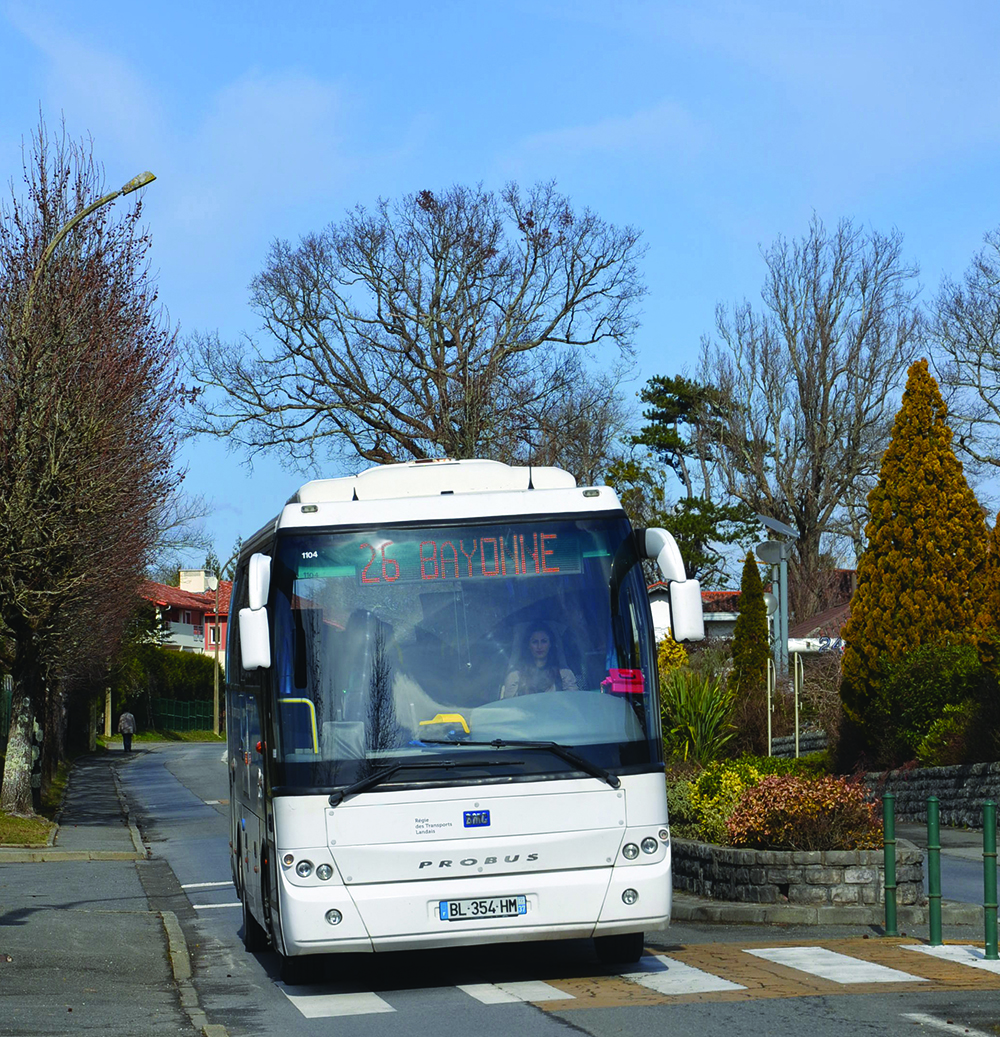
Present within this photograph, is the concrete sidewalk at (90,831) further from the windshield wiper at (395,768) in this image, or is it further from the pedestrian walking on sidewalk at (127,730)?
the pedestrian walking on sidewalk at (127,730)

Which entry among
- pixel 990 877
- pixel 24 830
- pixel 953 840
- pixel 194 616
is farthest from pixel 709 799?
pixel 194 616

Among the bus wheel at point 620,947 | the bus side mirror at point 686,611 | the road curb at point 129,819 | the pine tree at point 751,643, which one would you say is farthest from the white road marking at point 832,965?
the pine tree at point 751,643

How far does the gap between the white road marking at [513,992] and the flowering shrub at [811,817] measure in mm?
3140

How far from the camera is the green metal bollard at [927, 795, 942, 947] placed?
373 inches

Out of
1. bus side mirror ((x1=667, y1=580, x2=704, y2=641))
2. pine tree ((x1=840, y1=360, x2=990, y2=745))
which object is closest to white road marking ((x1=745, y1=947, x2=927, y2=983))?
bus side mirror ((x1=667, y1=580, x2=704, y2=641))

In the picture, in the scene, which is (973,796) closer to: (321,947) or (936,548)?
(936,548)

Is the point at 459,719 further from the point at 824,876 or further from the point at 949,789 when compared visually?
the point at 949,789

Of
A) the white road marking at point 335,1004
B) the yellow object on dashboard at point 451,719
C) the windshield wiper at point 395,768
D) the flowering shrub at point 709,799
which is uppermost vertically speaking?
the yellow object on dashboard at point 451,719

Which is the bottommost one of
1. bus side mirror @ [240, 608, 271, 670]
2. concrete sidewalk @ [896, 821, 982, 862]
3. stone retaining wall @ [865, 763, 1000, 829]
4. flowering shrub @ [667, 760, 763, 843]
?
concrete sidewalk @ [896, 821, 982, 862]

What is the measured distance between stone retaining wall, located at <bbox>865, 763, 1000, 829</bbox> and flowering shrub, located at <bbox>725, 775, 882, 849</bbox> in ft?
29.6

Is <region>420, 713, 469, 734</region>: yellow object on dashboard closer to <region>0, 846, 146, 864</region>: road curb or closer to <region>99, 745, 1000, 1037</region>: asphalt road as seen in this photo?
<region>99, 745, 1000, 1037</region>: asphalt road

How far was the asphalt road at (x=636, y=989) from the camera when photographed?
25.3ft

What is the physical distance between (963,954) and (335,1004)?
3.95 m

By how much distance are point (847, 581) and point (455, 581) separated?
45.3m
